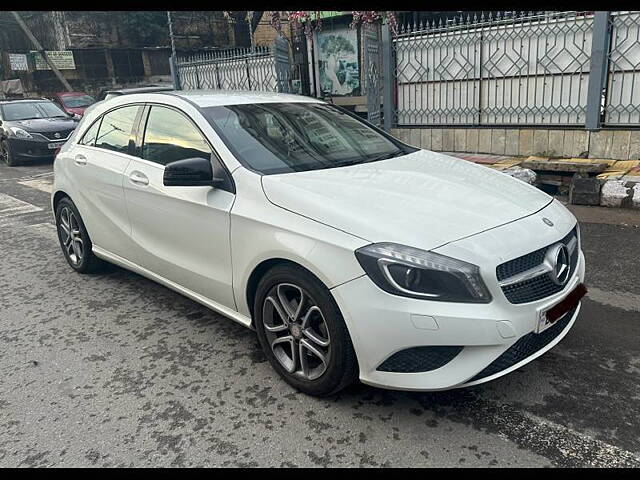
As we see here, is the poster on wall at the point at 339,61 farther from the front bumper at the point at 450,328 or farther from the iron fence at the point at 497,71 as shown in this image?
the front bumper at the point at 450,328

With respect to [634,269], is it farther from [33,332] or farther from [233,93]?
[33,332]

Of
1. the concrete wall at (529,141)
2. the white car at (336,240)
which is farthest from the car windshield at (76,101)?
the white car at (336,240)

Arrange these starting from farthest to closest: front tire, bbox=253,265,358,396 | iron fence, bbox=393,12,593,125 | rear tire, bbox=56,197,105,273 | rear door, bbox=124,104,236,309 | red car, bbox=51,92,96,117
A: red car, bbox=51,92,96,117
iron fence, bbox=393,12,593,125
rear tire, bbox=56,197,105,273
rear door, bbox=124,104,236,309
front tire, bbox=253,265,358,396

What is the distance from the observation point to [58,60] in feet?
79.4

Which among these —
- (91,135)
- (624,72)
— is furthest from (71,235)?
(624,72)

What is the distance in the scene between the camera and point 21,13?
2527 cm

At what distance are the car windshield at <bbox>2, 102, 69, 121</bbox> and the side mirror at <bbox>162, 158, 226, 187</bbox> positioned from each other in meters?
11.4

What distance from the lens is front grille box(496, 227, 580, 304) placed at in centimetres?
241

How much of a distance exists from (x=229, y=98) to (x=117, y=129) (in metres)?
1.02

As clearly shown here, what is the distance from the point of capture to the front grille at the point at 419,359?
238cm

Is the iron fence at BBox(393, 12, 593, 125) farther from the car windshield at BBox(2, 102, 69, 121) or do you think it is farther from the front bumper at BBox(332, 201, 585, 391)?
the car windshield at BBox(2, 102, 69, 121)

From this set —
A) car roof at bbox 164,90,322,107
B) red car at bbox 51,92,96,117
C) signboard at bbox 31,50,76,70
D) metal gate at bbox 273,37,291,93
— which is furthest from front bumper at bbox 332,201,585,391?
signboard at bbox 31,50,76,70

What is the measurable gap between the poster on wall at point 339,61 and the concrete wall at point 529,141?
5.22 meters

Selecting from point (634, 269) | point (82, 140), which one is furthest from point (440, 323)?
point (82, 140)
